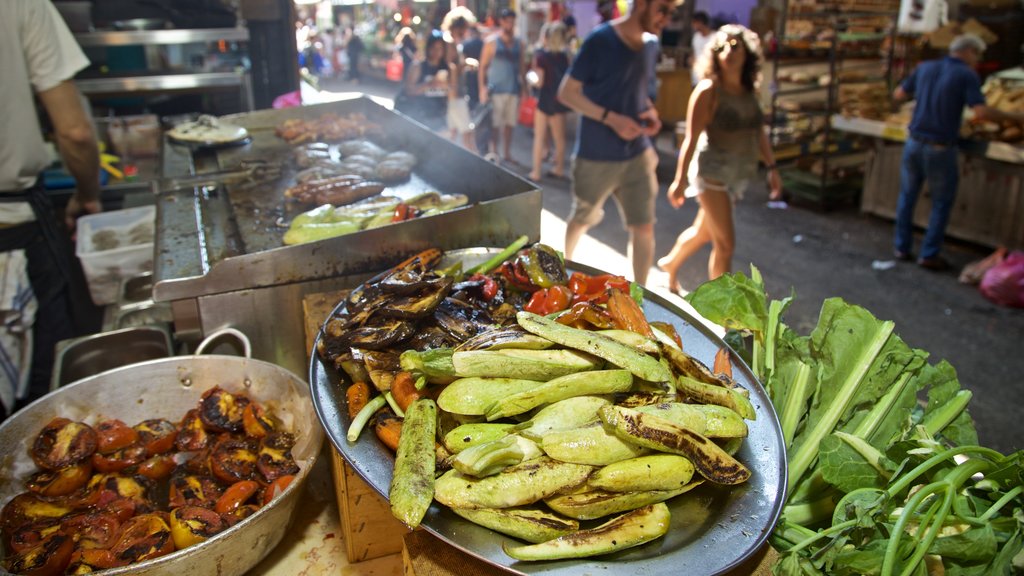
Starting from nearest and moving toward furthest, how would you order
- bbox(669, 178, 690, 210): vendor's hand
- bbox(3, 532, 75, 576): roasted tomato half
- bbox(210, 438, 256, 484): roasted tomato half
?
bbox(3, 532, 75, 576): roasted tomato half, bbox(210, 438, 256, 484): roasted tomato half, bbox(669, 178, 690, 210): vendor's hand

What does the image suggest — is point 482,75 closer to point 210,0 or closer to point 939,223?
point 210,0

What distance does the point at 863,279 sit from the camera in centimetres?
710

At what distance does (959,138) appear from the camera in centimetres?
745

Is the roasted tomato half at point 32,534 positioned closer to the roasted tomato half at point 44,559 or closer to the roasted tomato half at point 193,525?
the roasted tomato half at point 44,559

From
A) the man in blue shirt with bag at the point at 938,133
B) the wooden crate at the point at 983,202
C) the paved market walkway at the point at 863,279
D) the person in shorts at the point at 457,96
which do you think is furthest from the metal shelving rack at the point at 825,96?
the person in shorts at the point at 457,96

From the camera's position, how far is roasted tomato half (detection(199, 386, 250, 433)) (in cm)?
208

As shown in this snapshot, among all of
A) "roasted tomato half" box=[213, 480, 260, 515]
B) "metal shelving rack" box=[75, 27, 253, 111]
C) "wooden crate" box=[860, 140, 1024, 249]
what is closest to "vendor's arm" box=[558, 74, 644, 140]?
"metal shelving rack" box=[75, 27, 253, 111]

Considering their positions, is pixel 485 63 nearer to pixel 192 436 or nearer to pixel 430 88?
pixel 430 88

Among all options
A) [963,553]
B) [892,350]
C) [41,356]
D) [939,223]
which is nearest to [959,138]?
[939,223]

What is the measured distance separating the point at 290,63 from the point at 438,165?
3581mm

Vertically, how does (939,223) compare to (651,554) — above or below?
below

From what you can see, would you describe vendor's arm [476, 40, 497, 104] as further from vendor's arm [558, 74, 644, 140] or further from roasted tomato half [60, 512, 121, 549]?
roasted tomato half [60, 512, 121, 549]

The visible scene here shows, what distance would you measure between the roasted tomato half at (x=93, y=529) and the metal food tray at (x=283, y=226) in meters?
0.95

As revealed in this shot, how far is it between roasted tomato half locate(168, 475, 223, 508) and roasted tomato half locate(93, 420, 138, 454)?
0.23m
